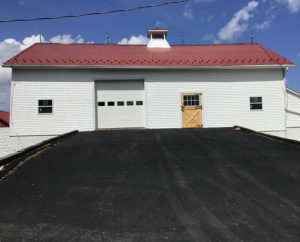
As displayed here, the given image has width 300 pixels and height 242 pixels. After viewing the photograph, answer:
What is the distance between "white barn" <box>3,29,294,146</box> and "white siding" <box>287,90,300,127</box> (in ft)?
1.27

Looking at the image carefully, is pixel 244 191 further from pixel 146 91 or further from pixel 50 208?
pixel 146 91

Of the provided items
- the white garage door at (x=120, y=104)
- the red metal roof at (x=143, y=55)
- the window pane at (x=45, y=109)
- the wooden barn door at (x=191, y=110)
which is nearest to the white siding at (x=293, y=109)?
the red metal roof at (x=143, y=55)

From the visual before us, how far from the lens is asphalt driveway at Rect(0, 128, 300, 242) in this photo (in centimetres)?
290

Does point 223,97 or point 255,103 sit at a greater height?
point 223,97

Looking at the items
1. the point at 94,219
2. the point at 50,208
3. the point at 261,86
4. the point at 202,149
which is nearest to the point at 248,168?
the point at 202,149

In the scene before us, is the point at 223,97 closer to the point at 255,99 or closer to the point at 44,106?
the point at 255,99

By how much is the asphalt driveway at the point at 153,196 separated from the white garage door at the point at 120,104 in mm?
6341

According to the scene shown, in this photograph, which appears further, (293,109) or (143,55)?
(143,55)

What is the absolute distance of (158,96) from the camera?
43.7ft

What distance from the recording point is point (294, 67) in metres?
13.6

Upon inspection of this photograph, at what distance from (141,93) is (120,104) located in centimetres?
137

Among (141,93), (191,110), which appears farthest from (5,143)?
(191,110)

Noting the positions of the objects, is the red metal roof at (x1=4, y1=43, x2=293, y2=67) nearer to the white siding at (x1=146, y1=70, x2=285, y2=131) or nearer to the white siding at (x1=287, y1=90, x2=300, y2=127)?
the white siding at (x1=146, y1=70, x2=285, y2=131)

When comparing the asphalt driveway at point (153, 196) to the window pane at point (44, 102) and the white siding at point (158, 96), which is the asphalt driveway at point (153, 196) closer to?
the white siding at point (158, 96)
